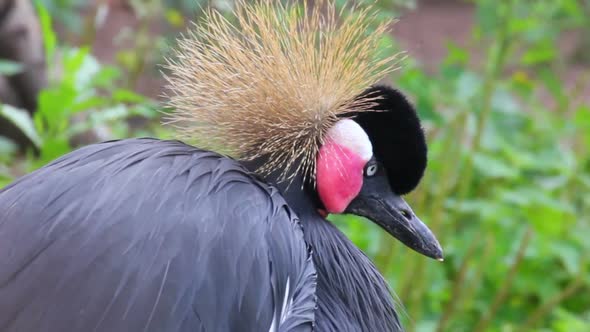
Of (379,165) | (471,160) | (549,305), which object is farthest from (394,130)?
(549,305)

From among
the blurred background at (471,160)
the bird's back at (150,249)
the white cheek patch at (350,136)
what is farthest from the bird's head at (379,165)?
the blurred background at (471,160)

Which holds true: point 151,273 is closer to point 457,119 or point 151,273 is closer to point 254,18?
point 254,18

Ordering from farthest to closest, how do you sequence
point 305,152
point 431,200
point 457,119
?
point 431,200
point 457,119
point 305,152

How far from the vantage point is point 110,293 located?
42.5 inches

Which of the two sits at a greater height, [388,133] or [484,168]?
[388,133]

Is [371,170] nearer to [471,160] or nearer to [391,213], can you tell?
[391,213]

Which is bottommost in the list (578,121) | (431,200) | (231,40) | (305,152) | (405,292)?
(405,292)

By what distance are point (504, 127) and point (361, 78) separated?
143 centimetres

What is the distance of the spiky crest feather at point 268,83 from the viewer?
1294 mm

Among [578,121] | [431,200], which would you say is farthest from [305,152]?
[578,121]

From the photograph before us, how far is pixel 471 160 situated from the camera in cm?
240

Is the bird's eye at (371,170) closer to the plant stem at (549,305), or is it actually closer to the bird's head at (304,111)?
the bird's head at (304,111)

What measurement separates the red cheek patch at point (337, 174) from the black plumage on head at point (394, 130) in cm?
4

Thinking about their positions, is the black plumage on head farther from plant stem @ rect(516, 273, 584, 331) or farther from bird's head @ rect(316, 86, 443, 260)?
plant stem @ rect(516, 273, 584, 331)
